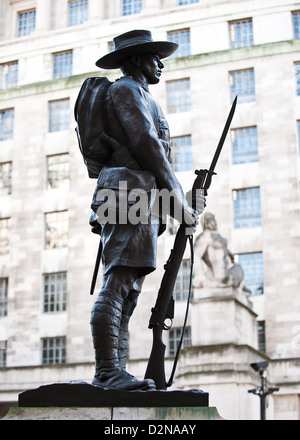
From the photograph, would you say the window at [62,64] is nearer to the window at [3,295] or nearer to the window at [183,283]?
the window at [3,295]

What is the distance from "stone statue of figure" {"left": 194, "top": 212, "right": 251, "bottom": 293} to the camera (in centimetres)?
2569

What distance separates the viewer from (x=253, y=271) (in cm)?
3597

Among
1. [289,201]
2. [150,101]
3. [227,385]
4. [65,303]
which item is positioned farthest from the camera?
[65,303]

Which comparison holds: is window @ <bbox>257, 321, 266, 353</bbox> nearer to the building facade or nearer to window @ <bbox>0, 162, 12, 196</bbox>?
the building facade

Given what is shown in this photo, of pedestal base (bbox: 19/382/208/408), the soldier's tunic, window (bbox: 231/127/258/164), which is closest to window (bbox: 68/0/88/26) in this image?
window (bbox: 231/127/258/164)

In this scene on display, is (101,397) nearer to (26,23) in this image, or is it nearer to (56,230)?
(56,230)

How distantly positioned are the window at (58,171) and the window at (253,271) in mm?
10823

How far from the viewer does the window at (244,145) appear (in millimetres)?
37938

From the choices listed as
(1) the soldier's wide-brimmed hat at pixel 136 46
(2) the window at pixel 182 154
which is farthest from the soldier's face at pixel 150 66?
(2) the window at pixel 182 154

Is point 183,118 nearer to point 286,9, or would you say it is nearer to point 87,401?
point 286,9
